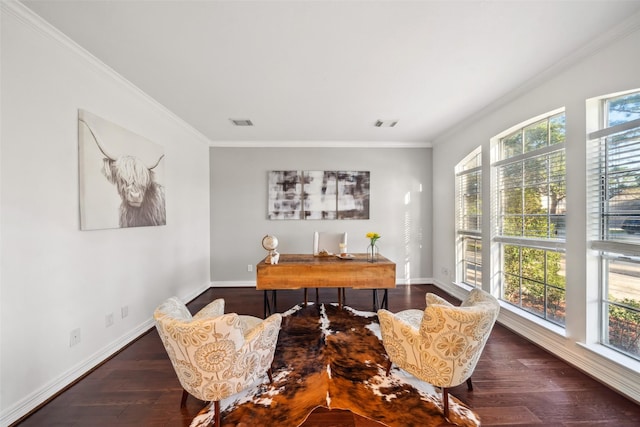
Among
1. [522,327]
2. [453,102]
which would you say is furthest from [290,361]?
[453,102]

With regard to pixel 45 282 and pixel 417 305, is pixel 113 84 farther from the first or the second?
pixel 417 305

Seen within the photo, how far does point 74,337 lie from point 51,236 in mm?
817

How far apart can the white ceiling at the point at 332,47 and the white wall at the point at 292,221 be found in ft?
4.67

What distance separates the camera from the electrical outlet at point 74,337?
1936mm

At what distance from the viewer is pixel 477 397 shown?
178 cm

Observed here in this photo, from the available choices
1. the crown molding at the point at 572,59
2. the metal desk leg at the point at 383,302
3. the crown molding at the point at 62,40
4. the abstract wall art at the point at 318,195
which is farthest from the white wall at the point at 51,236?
the crown molding at the point at 572,59

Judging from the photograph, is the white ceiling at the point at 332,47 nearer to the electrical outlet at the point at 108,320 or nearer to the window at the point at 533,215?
the window at the point at 533,215

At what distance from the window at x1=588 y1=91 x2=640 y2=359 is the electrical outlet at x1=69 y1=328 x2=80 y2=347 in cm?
415

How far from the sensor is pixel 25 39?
1.65 meters

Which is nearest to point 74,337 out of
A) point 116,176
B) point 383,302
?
point 116,176

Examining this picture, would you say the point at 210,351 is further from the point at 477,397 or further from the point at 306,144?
the point at 306,144

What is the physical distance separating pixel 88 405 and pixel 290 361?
1.41 metres

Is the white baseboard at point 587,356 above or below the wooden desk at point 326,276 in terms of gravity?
below

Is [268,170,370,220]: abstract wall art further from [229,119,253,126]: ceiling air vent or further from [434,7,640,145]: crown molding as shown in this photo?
[434,7,640,145]: crown molding
